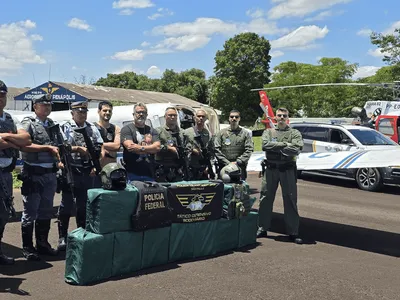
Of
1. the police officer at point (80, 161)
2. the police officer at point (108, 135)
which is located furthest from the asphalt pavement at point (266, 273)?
the police officer at point (108, 135)

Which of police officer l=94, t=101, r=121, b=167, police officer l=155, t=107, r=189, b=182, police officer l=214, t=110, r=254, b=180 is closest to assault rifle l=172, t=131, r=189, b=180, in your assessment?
police officer l=155, t=107, r=189, b=182

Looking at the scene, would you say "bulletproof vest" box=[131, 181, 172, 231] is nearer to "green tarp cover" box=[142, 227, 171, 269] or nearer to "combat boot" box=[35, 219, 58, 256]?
"green tarp cover" box=[142, 227, 171, 269]

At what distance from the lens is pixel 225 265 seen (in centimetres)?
541

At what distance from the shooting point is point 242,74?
188 feet

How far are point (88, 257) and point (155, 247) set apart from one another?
2.88ft

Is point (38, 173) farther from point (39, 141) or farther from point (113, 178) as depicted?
point (113, 178)

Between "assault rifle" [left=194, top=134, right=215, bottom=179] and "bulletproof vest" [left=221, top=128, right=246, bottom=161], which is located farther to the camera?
"assault rifle" [left=194, top=134, right=215, bottom=179]

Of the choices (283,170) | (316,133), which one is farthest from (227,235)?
(316,133)

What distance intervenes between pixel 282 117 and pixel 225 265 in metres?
2.38

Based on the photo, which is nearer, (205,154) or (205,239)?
(205,239)

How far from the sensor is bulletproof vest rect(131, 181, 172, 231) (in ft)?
16.0

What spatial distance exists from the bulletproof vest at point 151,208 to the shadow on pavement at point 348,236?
8.66 feet

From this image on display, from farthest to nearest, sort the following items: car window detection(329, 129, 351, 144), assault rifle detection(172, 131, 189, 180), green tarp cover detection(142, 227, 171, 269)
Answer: car window detection(329, 129, 351, 144) → assault rifle detection(172, 131, 189, 180) → green tarp cover detection(142, 227, 171, 269)

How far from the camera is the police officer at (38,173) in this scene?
5.29 meters
